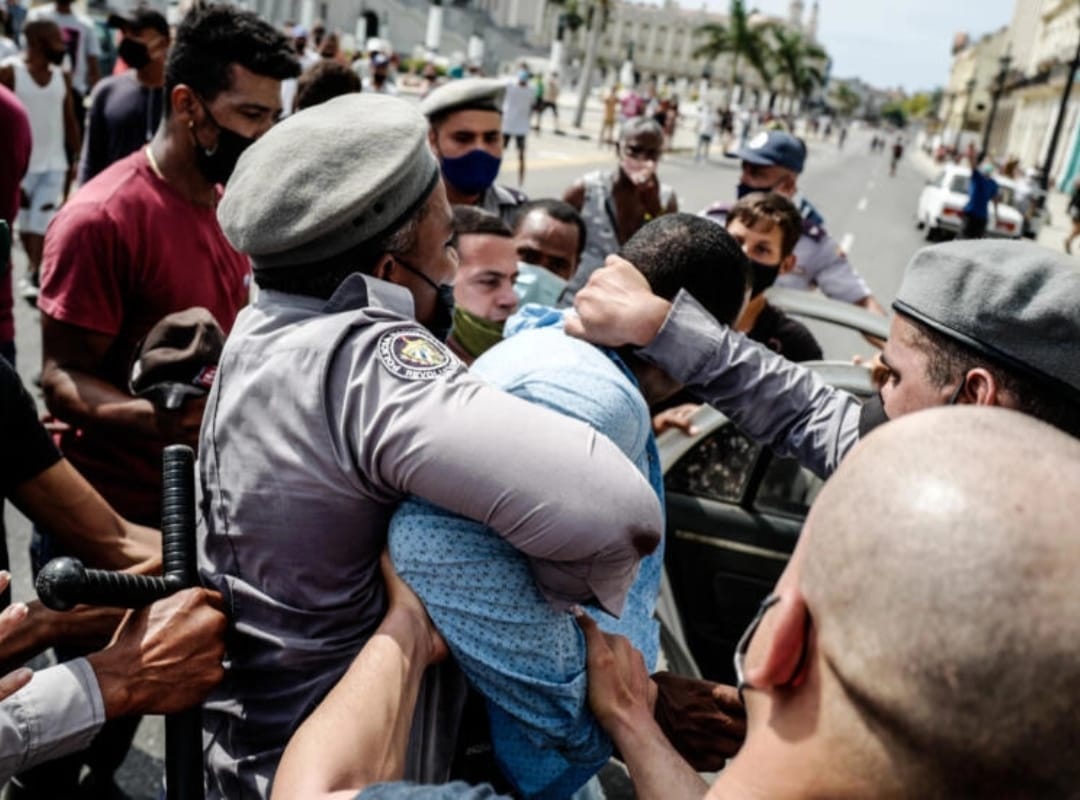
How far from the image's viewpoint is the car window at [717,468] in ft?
10.5

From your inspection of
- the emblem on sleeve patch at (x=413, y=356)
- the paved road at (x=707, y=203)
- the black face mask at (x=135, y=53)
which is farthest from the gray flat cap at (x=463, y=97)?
the emblem on sleeve patch at (x=413, y=356)

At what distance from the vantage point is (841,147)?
67.1m

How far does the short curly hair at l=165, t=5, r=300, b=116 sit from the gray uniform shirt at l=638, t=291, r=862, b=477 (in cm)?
160

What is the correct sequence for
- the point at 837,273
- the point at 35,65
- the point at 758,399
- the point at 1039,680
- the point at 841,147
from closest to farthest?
the point at 1039,680, the point at 758,399, the point at 837,273, the point at 35,65, the point at 841,147

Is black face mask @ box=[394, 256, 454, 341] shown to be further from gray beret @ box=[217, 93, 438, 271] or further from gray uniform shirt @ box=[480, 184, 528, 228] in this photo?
gray uniform shirt @ box=[480, 184, 528, 228]

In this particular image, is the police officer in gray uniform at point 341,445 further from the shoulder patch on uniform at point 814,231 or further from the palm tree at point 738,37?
the palm tree at point 738,37

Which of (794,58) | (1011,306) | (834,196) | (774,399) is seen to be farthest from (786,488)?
(794,58)

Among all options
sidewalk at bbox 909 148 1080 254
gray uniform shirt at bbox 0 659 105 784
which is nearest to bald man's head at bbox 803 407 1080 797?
gray uniform shirt at bbox 0 659 105 784

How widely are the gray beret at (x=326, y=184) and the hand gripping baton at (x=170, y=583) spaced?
365 millimetres

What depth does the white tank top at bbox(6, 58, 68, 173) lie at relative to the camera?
650 cm

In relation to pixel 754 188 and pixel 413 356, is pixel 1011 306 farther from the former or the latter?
pixel 754 188

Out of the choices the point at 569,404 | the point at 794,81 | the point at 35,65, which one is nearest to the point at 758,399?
the point at 569,404

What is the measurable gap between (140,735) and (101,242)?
5.39ft

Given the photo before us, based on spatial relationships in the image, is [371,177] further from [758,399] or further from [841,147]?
[841,147]
